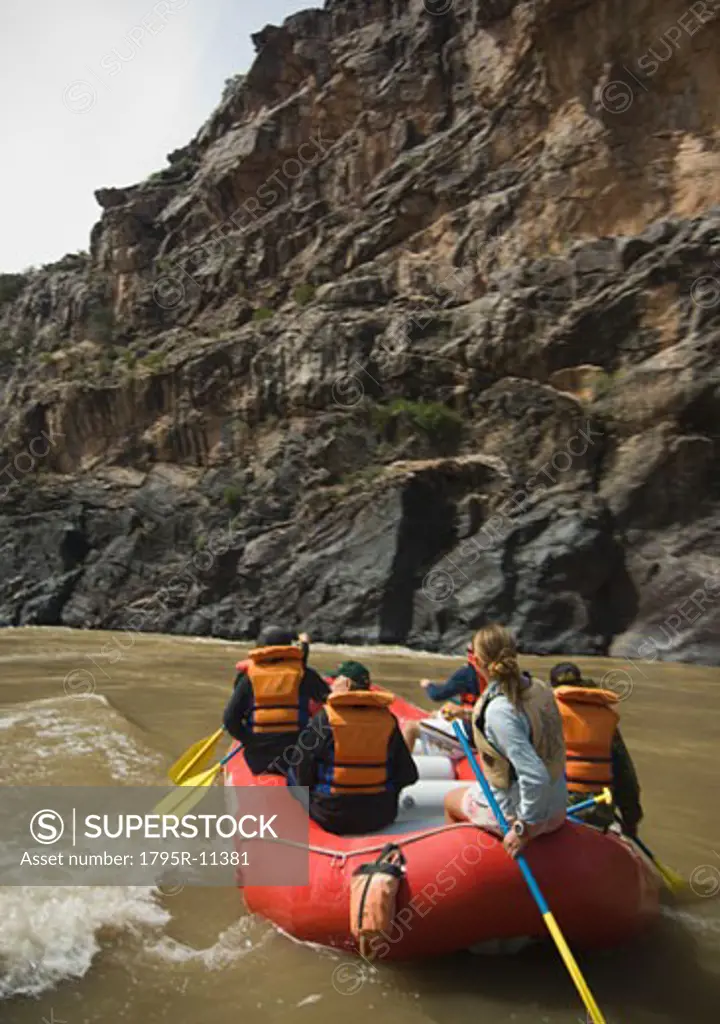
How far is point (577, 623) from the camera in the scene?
1650 centimetres

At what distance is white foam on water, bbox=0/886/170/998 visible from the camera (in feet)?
11.1

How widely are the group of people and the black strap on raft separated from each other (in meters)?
0.37

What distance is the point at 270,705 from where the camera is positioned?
16.2 ft

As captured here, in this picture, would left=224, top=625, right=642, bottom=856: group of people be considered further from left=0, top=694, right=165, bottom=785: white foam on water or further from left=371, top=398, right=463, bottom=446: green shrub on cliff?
left=371, top=398, right=463, bottom=446: green shrub on cliff

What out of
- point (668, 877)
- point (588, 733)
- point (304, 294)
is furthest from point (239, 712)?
point (304, 294)

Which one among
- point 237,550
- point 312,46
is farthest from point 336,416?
point 312,46

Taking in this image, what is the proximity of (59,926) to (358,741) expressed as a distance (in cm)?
179

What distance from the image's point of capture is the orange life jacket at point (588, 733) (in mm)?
3959

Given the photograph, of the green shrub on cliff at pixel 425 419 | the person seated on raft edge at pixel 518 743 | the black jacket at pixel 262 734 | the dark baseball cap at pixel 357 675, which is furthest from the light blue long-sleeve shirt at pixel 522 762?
the green shrub on cliff at pixel 425 419

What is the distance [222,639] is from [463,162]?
17.5 metres

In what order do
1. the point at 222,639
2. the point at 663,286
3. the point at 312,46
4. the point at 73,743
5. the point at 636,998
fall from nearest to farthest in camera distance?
1. the point at 636,998
2. the point at 73,743
3. the point at 663,286
4. the point at 222,639
5. the point at 312,46

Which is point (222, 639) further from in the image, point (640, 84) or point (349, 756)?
point (640, 84)

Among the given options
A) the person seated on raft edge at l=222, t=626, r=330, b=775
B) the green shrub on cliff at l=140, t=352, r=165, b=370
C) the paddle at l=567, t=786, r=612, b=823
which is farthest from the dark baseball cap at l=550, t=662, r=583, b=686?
the green shrub on cliff at l=140, t=352, r=165, b=370

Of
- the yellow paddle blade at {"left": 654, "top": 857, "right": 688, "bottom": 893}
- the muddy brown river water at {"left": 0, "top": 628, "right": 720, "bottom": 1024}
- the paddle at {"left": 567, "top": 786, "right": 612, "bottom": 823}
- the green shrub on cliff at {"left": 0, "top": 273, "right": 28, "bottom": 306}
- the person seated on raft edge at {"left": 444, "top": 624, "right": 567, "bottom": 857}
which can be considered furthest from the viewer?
the green shrub on cliff at {"left": 0, "top": 273, "right": 28, "bottom": 306}
